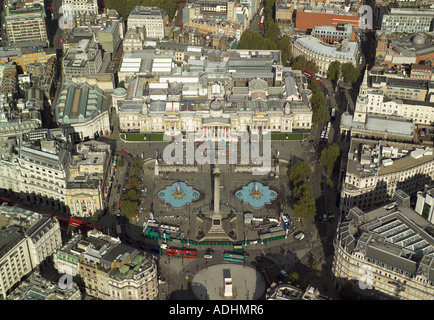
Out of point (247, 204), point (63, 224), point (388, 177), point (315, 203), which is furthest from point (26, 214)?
point (388, 177)

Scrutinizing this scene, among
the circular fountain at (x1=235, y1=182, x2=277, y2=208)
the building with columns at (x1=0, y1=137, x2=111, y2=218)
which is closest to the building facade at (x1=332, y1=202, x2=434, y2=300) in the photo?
the circular fountain at (x1=235, y1=182, x2=277, y2=208)

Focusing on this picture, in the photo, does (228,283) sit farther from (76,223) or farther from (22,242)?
(22,242)

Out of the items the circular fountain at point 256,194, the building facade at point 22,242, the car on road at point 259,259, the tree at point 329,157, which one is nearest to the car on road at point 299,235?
the car on road at point 259,259

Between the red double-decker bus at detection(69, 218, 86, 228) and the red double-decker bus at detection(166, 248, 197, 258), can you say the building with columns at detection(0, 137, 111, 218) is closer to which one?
the red double-decker bus at detection(69, 218, 86, 228)

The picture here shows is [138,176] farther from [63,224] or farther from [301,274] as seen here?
[301,274]

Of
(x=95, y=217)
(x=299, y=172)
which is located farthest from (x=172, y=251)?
(x=299, y=172)

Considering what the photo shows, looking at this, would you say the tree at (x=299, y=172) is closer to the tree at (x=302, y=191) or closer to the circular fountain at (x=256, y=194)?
the tree at (x=302, y=191)
